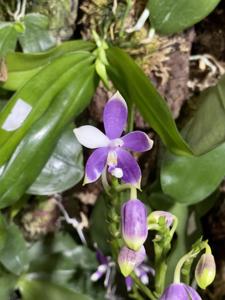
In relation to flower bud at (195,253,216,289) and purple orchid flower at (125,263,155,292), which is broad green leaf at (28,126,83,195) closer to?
purple orchid flower at (125,263,155,292)

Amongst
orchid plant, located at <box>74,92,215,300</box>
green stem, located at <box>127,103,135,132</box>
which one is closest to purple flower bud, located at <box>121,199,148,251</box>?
orchid plant, located at <box>74,92,215,300</box>

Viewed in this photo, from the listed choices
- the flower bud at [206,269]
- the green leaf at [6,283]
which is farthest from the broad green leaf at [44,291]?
the flower bud at [206,269]

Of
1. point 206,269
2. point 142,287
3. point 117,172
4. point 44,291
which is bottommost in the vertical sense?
point 44,291

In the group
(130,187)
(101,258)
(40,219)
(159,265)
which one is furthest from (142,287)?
(40,219)

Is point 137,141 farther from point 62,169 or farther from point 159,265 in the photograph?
point 62,169

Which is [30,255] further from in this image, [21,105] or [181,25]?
[181,25]

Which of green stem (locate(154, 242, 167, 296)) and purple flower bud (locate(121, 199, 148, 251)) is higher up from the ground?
purple flower bud (locate(121, 199, 148, 251))
